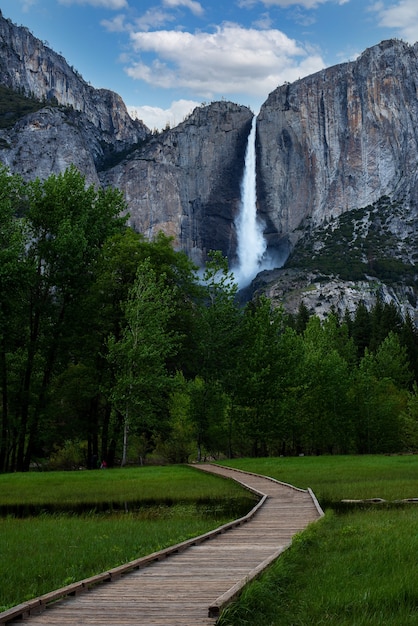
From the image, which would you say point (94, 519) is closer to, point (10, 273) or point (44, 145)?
point (10, 273)

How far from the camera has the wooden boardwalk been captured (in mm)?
5918

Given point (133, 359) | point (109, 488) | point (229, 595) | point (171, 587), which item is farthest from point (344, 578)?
point (133, 359)

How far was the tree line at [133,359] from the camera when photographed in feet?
113

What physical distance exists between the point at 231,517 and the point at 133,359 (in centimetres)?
2146

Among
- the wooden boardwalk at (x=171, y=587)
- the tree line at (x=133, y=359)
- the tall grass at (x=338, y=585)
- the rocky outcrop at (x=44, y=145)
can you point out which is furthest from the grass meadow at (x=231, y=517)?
the rocky outcrop at (x=44, y=145)

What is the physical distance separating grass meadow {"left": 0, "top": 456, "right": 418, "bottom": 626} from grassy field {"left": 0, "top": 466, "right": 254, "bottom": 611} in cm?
3

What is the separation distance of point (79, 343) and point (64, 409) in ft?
16.3

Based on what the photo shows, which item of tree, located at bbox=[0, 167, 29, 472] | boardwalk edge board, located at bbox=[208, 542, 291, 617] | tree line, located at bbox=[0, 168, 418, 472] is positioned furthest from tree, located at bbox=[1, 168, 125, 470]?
boardwalk edge board, located at bbox=[208, 542, 291, 617]

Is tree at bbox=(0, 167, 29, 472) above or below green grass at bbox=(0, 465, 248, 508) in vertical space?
above

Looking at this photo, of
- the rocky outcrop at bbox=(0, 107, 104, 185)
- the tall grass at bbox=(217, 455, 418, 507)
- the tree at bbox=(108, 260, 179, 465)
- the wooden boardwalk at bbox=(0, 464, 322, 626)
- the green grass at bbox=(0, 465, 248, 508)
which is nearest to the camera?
the wooden boardwalk at bbox=(0, 464, 322, 626)

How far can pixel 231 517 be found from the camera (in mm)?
16500

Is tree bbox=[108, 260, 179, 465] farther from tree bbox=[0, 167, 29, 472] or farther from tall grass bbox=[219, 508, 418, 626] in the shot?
tall grass bbox=[219, 508, 418, 626]

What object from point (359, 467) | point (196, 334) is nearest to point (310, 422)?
Result: point (196, 334)

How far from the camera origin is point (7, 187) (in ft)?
106
